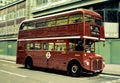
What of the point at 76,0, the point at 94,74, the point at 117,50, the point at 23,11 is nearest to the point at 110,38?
the point at 117,50

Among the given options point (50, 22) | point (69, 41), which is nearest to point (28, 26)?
point (50, 22)

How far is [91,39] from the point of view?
1633 cm

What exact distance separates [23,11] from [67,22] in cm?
3304

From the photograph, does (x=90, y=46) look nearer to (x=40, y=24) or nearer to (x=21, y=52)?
(x=40, y=24)

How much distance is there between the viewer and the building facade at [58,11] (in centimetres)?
2797

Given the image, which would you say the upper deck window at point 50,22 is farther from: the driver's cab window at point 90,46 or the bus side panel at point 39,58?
the driver's cab window at point 90,46

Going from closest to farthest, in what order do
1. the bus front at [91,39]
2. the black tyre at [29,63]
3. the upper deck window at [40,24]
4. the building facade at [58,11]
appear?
the bus front at [91,39], the upper deck window at [40,24], the black tyre at [29,63], the building facade at [58,11]

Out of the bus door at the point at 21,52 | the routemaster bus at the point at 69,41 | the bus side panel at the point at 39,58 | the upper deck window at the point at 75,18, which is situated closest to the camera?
the routemaster bus at the point at 69,41

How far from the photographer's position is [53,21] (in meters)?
18.5

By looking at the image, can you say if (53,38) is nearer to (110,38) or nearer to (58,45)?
(58,45)

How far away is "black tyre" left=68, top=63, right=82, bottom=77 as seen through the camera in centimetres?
1603

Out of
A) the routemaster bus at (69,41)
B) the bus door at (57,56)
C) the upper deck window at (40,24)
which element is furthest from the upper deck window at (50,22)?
the bus door at (57,56)

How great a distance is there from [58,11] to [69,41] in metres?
21.4

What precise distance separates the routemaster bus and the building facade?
5.71ft
